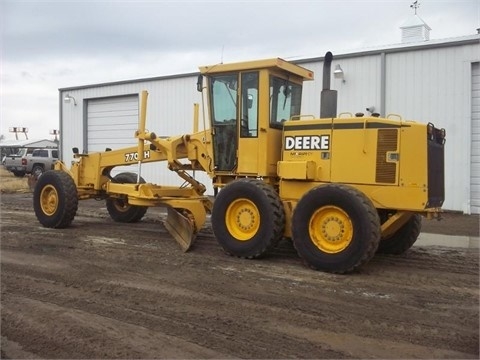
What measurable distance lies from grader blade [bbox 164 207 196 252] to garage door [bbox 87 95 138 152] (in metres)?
13.0

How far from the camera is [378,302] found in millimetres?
5469

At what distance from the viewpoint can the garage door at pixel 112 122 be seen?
21664 mm

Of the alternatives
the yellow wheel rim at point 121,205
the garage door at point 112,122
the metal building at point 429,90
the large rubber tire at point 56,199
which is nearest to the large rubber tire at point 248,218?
the large rubber tire at point 56,199

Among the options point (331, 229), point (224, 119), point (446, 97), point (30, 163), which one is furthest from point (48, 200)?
point (30, 163)

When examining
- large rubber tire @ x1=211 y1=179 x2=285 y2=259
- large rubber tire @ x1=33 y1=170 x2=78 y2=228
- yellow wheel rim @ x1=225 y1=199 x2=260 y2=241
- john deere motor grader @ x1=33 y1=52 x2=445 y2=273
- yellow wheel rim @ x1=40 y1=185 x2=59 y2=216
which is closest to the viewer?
john deere motor grader @ x1=33 y1=52 x2=445 y2=273

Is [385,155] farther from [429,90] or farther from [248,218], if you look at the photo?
[429,90]

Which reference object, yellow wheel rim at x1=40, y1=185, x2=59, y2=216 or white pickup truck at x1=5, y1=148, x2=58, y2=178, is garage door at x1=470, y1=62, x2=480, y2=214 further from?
white pickup truck at x1=5, y1=148, x2=58, y2=178

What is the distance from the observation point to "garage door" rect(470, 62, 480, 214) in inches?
555

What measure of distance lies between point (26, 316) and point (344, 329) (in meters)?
3.05

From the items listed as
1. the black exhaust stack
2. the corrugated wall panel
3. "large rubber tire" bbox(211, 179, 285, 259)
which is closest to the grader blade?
"large rubber tire" bbox(211, 179, 285, 259)

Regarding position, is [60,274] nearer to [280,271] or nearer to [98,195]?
[280,271]

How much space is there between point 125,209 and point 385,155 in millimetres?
6563

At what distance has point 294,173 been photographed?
7.46 metres

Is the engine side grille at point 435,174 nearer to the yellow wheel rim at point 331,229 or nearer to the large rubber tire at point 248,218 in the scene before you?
the yellow wheel rim at point 331,229
